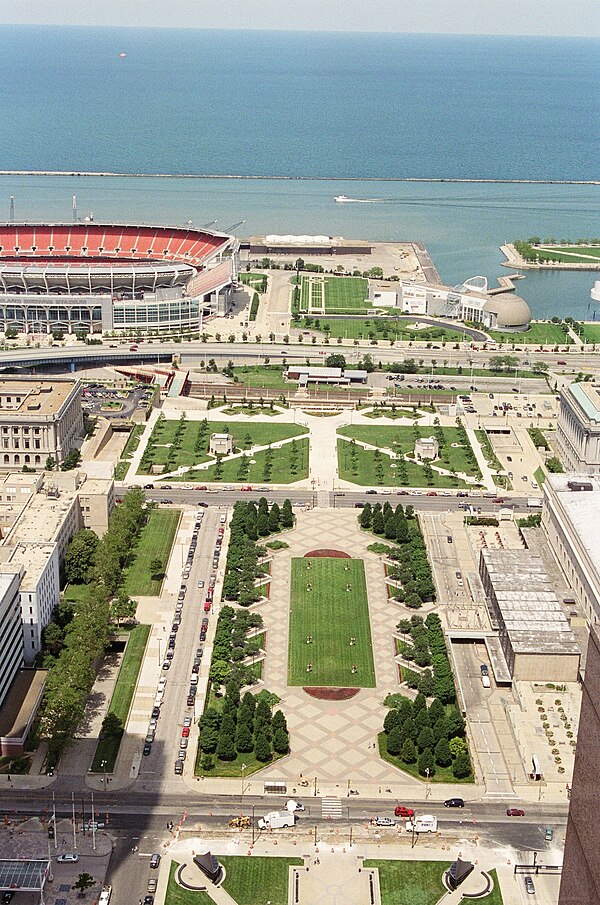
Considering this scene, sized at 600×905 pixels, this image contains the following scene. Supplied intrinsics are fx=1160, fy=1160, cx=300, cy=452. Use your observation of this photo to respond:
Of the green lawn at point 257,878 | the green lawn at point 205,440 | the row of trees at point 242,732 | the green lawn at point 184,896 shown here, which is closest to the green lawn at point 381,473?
the green lawn at point 205,440

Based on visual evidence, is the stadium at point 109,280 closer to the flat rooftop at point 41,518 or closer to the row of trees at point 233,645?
the flat rooftop at point 41,518

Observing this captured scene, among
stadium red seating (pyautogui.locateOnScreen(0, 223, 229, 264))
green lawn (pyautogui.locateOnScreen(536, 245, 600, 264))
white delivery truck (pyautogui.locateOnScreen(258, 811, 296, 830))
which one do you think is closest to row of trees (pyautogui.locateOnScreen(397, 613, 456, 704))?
white delivery truck (pyautogui.locateOnScreen(258, 811, 296, 830))

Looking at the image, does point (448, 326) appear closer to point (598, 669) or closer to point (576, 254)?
point (576, 254)

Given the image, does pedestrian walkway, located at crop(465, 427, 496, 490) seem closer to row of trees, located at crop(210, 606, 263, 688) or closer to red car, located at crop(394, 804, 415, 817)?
row of trees, located at crop(210, 606, 263, 688)

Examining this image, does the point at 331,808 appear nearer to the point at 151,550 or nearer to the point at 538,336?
the point at 151,550

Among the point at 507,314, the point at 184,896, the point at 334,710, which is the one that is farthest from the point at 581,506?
the point at 507,314

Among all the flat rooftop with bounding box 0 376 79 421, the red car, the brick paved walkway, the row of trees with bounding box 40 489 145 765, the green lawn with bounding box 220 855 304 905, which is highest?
the flat rooftop with bounding box 0 376 79 421
